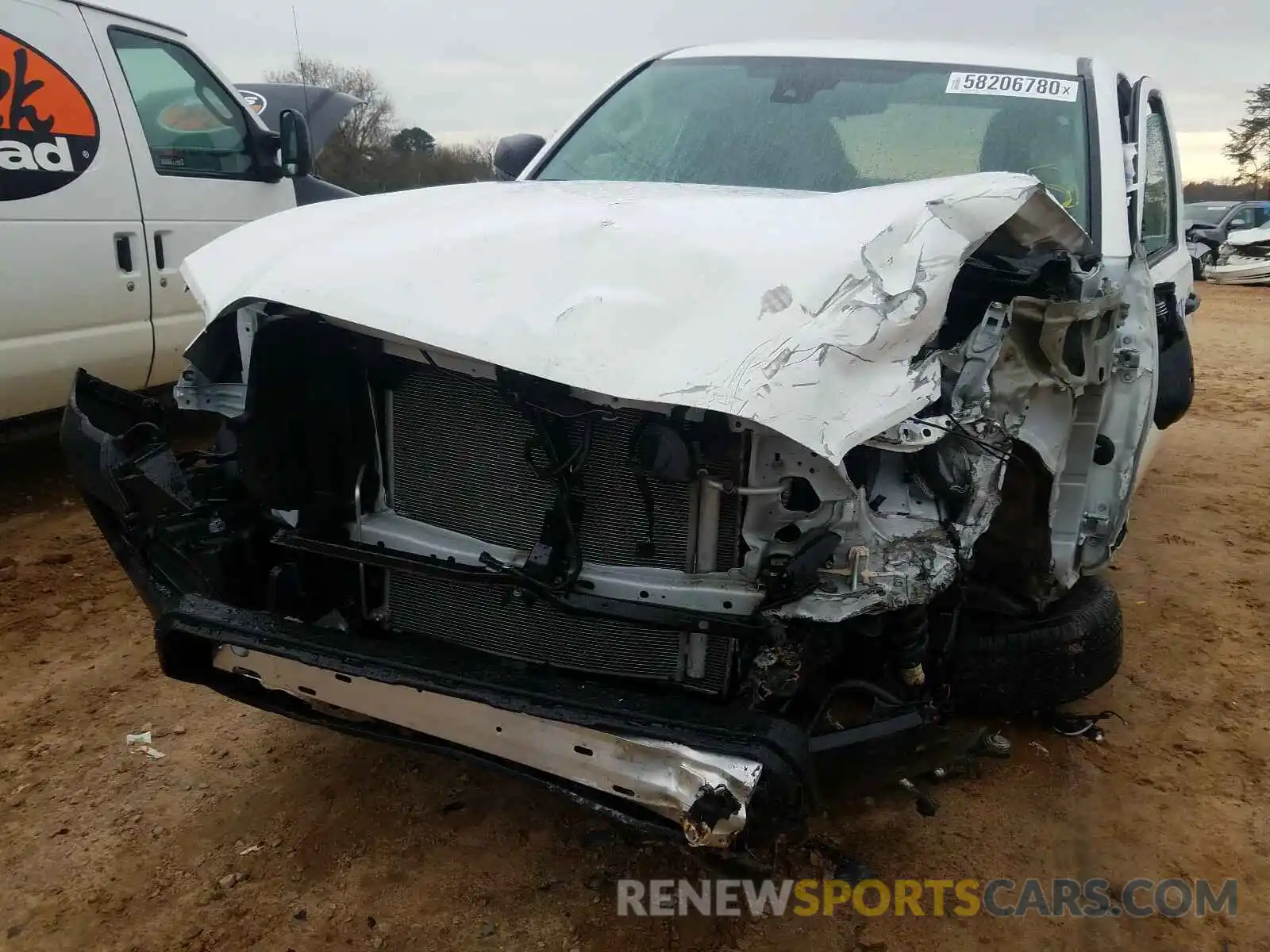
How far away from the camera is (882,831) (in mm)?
2666

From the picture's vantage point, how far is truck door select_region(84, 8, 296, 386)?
461cm

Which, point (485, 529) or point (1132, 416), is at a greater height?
point (1132, 416)

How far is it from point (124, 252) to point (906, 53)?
3.54m

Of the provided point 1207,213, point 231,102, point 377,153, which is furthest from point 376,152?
point 1207,213

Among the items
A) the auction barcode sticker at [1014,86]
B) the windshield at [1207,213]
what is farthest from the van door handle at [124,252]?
the windshield at [1207,213]

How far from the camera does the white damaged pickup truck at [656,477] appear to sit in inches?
76.2

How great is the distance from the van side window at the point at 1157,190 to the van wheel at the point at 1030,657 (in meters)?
1.44

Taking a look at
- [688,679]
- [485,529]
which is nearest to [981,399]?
[688,679]

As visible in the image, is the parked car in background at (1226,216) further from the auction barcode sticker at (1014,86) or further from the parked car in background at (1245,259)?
the auction barcode sticker at (1014,86)

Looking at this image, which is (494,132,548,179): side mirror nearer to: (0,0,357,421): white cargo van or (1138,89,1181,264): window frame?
(0,0,357,421): white cargo van

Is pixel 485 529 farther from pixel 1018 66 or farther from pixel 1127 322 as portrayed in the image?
pixel 1018 66

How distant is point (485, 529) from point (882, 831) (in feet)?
4.45

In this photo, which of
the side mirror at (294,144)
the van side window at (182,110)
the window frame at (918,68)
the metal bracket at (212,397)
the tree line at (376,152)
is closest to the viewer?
the metal bracket at (212,397)

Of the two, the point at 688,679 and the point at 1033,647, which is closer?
the point at 688,679
